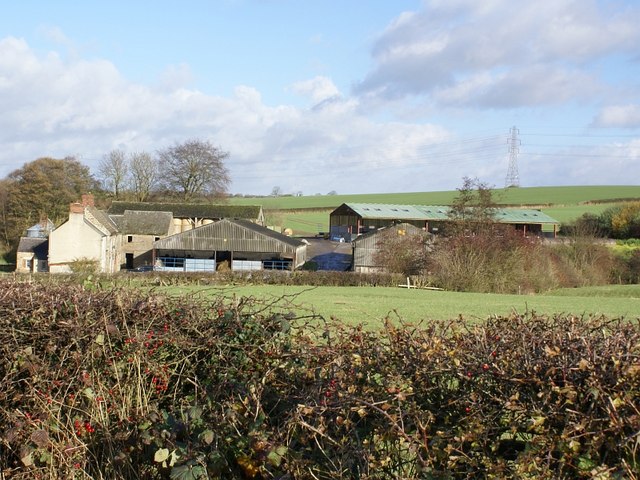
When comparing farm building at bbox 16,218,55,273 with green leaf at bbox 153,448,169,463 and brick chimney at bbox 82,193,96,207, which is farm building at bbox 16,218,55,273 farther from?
green leaf at bbox 153,448,169,463

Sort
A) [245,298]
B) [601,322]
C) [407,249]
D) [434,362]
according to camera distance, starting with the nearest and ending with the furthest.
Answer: [434,362] → [601,322] → [245,298] → [407,249]

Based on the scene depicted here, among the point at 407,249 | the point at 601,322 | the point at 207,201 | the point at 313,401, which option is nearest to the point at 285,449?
the point at 313,401

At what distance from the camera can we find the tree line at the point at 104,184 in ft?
250

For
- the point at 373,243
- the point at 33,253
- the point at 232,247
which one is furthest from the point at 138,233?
the point at 373,243

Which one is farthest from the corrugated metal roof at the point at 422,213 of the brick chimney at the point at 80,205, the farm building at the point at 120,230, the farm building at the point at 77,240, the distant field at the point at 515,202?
the farm building at the point at 77,240

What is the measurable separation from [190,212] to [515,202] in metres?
52.9

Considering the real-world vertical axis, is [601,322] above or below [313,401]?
above

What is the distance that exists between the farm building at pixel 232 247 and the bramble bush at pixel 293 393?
53.3 m

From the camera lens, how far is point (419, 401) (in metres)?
4.02

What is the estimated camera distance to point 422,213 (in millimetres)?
84438

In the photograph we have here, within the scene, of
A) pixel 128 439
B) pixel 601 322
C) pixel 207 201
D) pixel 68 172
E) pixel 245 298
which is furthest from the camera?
Result: pixel 207 201

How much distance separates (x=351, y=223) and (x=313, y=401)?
82887 millimetres

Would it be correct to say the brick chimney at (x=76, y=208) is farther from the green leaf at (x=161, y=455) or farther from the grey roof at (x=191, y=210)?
the green leaf at (x=161, y=455)

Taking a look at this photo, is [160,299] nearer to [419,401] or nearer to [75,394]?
[75,394]
